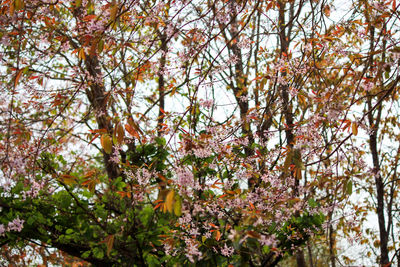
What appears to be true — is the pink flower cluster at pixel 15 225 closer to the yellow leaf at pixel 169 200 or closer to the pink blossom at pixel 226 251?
the pink blossom at pixel 226 251

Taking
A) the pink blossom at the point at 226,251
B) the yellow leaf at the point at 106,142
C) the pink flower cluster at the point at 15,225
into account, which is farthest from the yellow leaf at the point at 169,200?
the pink flower cluster at the point at 15,225

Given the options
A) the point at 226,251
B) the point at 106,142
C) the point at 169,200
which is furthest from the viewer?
the point at 226,251

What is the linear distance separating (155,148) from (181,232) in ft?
2.59

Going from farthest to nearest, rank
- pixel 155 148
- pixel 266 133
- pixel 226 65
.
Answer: pixel 155 148 < pixel 266 133 < pixel 226 65

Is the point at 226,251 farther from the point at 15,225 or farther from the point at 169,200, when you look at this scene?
the point at 15,225

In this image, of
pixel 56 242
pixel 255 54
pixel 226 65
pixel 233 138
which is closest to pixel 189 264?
pixel 233 138

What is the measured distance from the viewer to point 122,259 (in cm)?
227

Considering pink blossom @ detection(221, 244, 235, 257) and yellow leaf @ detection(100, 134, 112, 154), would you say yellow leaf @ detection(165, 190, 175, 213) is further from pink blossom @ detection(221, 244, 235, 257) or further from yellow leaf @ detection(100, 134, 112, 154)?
pink blossom @ detection(221, 244, 235, 257)

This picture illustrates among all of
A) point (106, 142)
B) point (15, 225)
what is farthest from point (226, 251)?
point (15, 225)

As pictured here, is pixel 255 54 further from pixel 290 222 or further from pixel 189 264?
pixel 189 264

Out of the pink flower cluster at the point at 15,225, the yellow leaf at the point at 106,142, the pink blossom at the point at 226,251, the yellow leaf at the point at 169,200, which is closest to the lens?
the yellow leaf at the point at 169,200

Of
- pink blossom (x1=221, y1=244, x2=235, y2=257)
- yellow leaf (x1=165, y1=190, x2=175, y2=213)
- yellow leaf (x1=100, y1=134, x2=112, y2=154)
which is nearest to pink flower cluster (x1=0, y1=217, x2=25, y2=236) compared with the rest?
yellow leaf (x1=100, y1=134, x2=112, y2=154)

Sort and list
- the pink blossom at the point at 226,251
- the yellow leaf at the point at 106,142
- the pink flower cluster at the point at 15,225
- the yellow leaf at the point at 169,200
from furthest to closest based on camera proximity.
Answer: the pink flower cluster at the point at 15,225, the pink blossom at the point at 226,251, the yellow leaf at the point at 106,142, the yellow leaf at the point at 169,200

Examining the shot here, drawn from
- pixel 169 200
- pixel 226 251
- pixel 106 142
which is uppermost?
pixel 106 142
